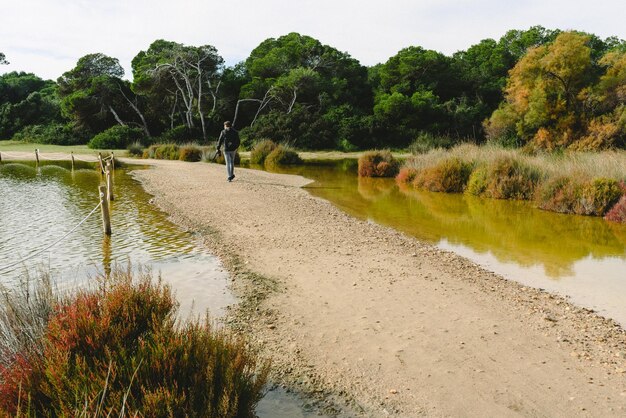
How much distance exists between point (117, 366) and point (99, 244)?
23.2ft

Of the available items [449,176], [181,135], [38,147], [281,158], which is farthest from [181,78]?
[449,176]

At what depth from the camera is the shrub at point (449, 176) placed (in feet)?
61.1

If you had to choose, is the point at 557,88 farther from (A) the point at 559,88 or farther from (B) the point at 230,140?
(B) the point at 230,140

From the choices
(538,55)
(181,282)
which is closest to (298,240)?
(181,282)

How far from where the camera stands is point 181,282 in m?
7.46

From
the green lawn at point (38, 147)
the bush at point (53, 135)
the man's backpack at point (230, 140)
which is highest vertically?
the bush at point (53, 135)

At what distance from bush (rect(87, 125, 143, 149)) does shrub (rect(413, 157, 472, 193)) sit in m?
30.8

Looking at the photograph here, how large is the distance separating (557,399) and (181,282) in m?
5.18

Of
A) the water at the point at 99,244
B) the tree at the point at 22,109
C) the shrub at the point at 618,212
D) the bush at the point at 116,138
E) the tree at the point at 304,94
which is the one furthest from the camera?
the tree at the point at 22,109

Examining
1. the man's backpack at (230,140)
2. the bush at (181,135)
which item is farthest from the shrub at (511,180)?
the bush at (181,135)

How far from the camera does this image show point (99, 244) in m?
9.72

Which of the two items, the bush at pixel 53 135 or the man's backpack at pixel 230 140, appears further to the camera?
the bush at pixel 53 135

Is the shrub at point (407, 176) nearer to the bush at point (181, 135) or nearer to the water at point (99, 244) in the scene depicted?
the water at point (99, 244)

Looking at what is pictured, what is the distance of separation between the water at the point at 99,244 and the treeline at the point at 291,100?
2658cm
